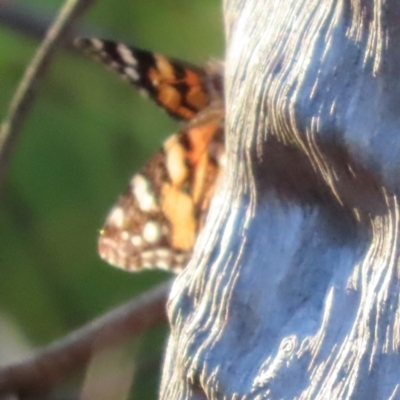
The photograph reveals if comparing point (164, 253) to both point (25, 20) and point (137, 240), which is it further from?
point (25, 20)

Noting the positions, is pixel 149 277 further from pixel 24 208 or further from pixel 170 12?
pixel 170 12

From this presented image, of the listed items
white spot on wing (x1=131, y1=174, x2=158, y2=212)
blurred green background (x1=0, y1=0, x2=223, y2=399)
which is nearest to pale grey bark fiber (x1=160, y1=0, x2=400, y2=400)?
white spot on wing (x1=131, y1=174, x2=158, y2=212)

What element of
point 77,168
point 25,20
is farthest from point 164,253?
point 77,168

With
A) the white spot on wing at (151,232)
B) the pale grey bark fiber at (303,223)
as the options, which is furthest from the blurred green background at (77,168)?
the pale grey bark fiber at (303,223)

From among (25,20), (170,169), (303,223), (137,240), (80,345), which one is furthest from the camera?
(25,20)

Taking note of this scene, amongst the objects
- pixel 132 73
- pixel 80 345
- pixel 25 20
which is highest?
pixel 25 20

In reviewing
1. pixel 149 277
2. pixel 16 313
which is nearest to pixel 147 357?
pixel 149 277
